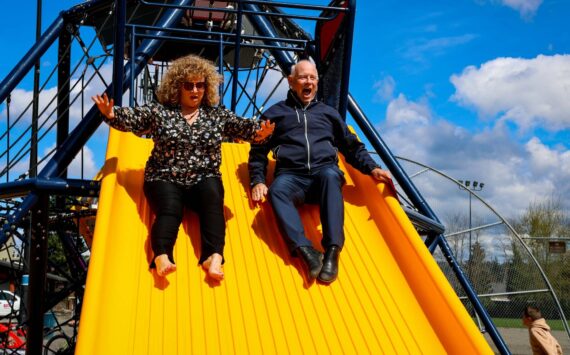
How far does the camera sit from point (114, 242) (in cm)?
314

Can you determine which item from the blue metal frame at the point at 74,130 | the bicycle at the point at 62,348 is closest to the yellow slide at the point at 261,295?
the blue metal frame at the point at 74,130

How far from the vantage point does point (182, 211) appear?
341 centimetres

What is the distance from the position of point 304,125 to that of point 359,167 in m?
0.45

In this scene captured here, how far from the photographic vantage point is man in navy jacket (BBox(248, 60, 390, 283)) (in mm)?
3457

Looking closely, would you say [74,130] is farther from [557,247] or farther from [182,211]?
[557,247]

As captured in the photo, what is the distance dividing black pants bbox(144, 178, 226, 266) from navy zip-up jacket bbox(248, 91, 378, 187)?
18.2 inches

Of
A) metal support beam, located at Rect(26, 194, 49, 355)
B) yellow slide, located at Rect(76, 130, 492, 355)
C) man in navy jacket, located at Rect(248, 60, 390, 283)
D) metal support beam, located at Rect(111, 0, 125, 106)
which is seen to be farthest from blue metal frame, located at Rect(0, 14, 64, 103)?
man in navy jacket, located at Rect(248, 60, 390, 283)

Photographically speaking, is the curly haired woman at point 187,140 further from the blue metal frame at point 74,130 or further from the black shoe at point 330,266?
the blue metal frame at point 74,130

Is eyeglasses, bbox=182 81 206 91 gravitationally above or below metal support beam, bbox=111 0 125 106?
below

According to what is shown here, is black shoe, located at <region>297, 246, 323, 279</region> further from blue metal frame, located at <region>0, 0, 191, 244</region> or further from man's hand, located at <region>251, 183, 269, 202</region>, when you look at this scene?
blue metal frame, located at <region>0, 0, 191, 244</region>

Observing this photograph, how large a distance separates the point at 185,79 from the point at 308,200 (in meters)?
1.07

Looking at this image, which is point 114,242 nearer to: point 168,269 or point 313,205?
point 168,269

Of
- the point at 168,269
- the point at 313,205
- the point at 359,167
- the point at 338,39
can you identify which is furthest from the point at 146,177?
the point at 338,39

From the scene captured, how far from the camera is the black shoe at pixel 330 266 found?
125 inches
